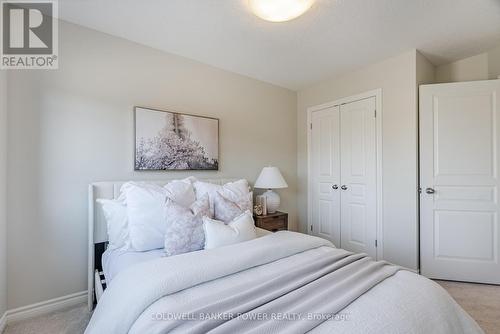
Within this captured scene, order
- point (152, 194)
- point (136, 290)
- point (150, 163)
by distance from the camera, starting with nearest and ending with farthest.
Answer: point (136, 290)
point (152, 194)
point (150, 163)

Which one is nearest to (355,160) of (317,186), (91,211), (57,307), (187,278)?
(317,186)

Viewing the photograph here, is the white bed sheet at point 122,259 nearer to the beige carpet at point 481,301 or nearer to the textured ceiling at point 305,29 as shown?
the textured ceiling at point 305,29

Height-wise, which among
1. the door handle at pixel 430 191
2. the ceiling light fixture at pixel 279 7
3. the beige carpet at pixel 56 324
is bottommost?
the beige carpet at pixel 56 324

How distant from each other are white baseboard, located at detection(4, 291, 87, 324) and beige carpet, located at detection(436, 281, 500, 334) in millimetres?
3205

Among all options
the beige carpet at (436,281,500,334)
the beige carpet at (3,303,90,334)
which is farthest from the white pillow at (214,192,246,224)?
the beige carpet at (436,281,500,334)

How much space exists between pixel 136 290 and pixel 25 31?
2.21 meters

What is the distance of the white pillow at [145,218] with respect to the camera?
1.74m

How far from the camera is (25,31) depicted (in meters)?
1.89

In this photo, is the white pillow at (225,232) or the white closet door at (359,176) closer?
the white pillow at (225,232)

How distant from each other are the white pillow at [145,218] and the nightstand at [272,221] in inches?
50.6

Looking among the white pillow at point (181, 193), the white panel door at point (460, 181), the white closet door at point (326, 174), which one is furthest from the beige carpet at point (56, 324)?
the white panel door at point (460, 181)

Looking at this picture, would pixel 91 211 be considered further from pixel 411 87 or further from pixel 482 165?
pixel 482 165

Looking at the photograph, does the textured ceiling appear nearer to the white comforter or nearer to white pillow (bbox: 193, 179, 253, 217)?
white pillow (bbox: 193, 179, 253, 217)

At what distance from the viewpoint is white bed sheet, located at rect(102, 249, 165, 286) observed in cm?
154
